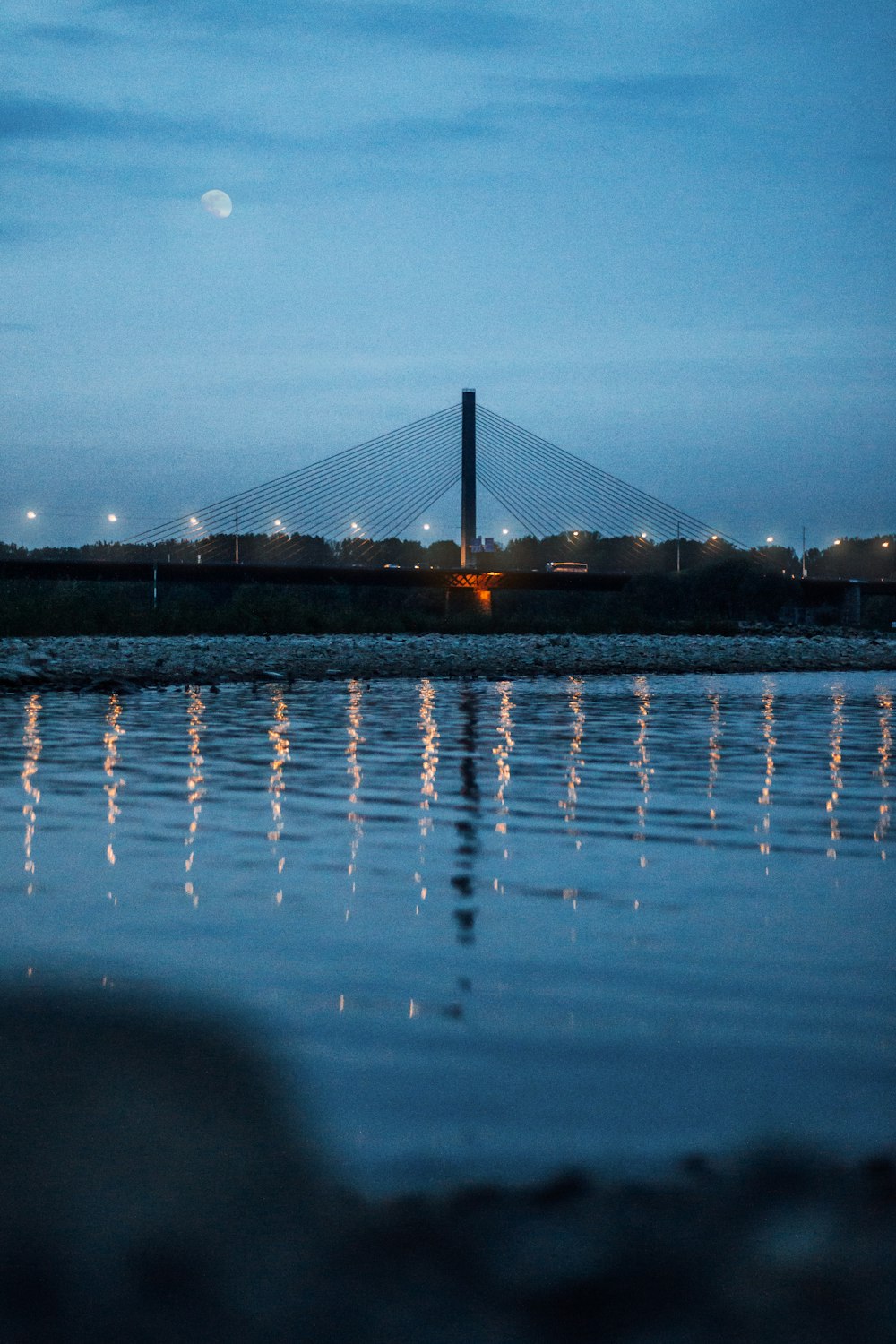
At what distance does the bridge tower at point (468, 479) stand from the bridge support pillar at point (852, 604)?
78.0 ft

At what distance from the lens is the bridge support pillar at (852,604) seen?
271ft

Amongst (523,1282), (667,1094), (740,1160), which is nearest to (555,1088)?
(667,1094)

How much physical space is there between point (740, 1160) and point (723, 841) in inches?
192

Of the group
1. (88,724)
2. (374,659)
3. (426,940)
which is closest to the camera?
(426,940)

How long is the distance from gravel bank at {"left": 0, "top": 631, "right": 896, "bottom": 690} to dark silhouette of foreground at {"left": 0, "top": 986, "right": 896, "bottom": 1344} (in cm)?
2156

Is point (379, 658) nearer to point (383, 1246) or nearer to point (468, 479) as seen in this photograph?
point (383, 1246)

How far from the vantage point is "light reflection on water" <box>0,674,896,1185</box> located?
3859 mm

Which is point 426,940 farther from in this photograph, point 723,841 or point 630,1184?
point 723,841

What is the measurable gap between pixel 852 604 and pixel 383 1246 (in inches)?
3310

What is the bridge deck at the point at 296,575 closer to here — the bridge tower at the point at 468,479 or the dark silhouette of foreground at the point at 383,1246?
the bridge tower at the point at 468,479

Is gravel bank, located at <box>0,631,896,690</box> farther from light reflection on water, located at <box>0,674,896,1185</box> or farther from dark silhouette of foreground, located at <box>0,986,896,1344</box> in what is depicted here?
dark silhouette of foreground, located at <box>0,986,896,1344</box>

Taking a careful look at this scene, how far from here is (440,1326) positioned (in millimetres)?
2705

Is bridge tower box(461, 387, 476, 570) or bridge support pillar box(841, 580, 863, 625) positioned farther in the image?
bridge support pillar box(841, 580, 863, 625)

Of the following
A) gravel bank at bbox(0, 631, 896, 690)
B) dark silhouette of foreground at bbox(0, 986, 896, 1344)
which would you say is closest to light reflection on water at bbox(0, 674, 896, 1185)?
dark silhouette of foreground at bbox(0, 986, 896, 1344)
